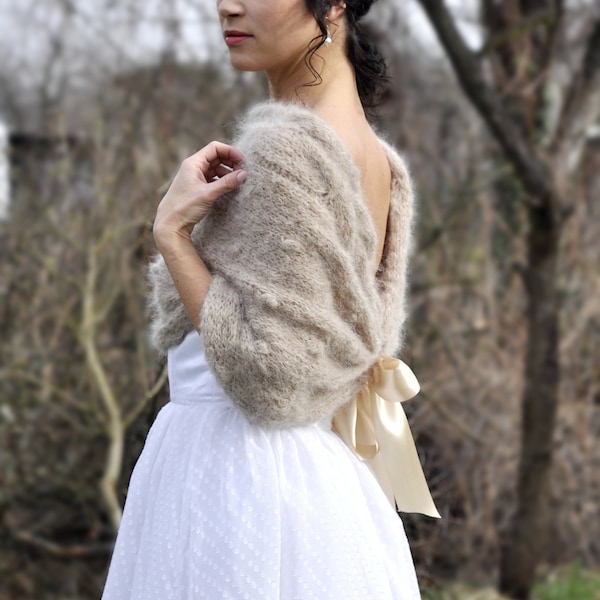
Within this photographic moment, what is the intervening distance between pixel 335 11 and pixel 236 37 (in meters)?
0.19

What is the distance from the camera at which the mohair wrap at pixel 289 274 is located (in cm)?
146

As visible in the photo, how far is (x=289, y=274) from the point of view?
147 centimetres

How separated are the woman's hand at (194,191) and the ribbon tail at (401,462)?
49cm

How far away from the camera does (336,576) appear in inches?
58.6

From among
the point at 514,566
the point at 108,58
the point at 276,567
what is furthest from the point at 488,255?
the point at 276,567

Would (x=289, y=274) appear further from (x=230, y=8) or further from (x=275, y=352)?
(x=230, y=8)

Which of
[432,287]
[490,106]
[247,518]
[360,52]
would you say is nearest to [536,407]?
[432,287]

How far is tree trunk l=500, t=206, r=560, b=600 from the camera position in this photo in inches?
164

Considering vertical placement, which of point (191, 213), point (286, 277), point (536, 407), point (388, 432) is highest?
point (191, 213)

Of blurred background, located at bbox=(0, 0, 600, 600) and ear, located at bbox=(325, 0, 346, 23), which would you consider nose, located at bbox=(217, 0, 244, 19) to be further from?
blurred background, located at bbox=(0, 0, 600, 600)

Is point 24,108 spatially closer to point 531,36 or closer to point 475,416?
point 531,36

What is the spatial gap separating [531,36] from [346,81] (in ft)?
14.2

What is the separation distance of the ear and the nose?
16cm

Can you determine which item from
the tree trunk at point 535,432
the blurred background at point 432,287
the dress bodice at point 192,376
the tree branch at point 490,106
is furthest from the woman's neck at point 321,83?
the tree trunk at point 535,432
